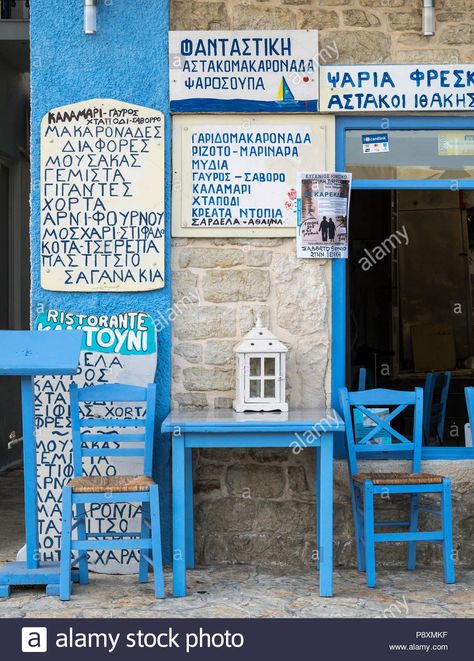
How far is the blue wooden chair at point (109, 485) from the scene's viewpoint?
16.9 ft

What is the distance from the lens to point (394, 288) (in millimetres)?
7520

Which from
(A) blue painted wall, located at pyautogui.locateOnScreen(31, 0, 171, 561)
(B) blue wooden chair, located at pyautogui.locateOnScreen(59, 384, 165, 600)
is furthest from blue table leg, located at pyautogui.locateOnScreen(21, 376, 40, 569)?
(A) blue painted wall, located at pyautogui.locateOnScreen(31, 0, 171, 561)

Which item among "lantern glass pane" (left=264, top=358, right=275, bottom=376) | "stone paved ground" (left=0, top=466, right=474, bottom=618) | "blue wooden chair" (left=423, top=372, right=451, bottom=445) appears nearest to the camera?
"stone paved ground" (left=0, top=466, right=474, bottom=618)

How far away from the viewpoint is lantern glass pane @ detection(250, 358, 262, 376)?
566 cm

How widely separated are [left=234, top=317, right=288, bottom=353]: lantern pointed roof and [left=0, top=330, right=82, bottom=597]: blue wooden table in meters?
0.92

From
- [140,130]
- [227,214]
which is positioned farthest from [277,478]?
[140,130]

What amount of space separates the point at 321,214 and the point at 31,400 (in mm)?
1956

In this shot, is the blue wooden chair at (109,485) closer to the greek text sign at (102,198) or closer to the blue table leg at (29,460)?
the blue table leg at (29,460)

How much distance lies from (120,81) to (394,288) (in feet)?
8.80

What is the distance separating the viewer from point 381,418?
582cm

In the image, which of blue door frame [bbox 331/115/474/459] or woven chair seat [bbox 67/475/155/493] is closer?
woven chair seat [bbox 67/475/155/493]

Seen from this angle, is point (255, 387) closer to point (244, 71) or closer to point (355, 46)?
point (244, 71)

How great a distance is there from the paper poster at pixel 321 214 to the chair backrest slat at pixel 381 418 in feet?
2.69

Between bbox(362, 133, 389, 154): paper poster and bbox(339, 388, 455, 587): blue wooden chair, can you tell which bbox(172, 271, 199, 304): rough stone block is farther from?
bbox(362, 133, 389, 154): paper poster
